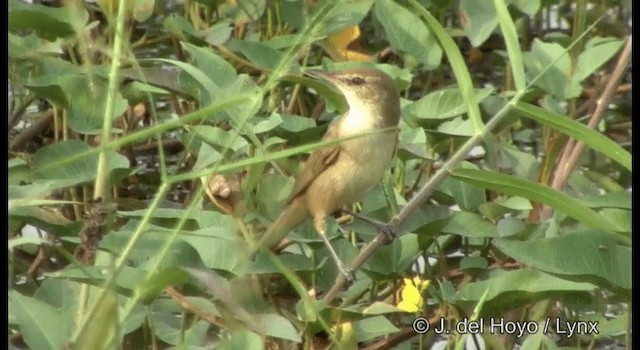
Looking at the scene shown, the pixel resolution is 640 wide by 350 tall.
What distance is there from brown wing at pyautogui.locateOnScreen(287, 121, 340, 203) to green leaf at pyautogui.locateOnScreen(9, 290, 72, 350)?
69 centimetres

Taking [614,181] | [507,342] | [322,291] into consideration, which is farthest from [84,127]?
[614,181]

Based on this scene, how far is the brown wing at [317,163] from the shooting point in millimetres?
1953

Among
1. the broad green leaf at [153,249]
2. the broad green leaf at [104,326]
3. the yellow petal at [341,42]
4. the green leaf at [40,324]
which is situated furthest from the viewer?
the yellow petal at [341,42]

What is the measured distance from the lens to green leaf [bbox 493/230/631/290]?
1.45 m

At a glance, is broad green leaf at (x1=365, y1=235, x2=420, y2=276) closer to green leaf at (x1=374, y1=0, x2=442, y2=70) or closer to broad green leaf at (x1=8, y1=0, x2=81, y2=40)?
green leaf at (x1=374, y1=0, x2=442, y2=70)

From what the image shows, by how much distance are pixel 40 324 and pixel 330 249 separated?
59 cm

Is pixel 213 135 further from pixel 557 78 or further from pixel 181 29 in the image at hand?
pixel 557 78

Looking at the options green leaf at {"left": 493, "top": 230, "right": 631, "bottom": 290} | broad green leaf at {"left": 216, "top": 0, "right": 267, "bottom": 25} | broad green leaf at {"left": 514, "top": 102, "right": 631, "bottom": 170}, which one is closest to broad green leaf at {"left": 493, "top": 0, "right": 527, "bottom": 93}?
broad green leaf at {"left": 514, "top": 102, "right": 631, "bottom": 170}

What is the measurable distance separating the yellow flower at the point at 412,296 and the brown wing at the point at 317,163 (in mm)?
252

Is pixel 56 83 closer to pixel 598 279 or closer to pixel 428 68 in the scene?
pixel 428 68

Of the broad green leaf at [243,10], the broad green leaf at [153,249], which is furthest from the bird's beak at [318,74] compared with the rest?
the broad green leaf at [153,249]

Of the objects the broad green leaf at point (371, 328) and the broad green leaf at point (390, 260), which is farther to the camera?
the broad green leaf at point (390, 260)

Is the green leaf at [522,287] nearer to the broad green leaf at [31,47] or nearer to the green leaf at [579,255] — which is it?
the green leaf at [579,255]

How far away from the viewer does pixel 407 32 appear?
1.94 metres
